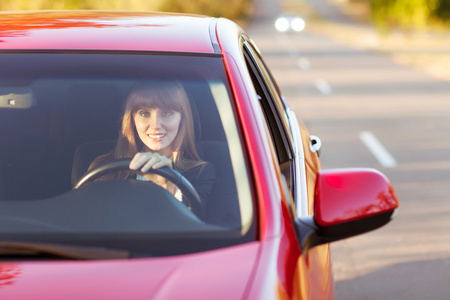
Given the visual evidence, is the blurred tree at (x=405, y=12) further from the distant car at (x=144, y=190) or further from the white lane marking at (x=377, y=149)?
the distant car at (x=144, y=190)

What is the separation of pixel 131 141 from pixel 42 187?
368 mm

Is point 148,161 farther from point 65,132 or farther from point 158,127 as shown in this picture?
point 65,132

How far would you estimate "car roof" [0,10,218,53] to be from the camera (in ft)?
Answer: 9.15

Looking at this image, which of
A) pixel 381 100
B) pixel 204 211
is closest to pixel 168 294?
pixel 204 211

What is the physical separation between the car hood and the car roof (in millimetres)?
865

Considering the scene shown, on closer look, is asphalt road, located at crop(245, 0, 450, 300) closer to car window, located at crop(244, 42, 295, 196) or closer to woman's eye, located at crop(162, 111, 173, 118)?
car window, located at crop(244, 42, 295, 196)

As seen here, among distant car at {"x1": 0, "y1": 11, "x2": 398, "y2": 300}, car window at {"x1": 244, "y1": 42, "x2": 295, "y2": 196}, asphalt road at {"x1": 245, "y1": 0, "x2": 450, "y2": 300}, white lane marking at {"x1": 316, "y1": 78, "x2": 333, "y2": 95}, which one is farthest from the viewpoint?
white lane marking at {"x1": 316, "y1": 78, "x2": 333, "y2": 95}

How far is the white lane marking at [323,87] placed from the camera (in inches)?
675

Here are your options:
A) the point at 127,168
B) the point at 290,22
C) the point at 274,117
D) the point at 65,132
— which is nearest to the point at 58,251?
the point at 127,168

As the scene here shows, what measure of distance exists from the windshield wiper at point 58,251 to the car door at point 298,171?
1.71ft

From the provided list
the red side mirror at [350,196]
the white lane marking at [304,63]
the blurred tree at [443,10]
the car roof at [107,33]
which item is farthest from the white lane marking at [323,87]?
the blurred tree at [443,10]

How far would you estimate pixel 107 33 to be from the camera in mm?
2906

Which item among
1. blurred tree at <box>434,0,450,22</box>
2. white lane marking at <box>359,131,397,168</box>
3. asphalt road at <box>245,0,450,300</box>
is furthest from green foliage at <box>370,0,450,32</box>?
white lane marking at <box>359,131,397,168</box>

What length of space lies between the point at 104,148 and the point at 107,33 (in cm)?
42
